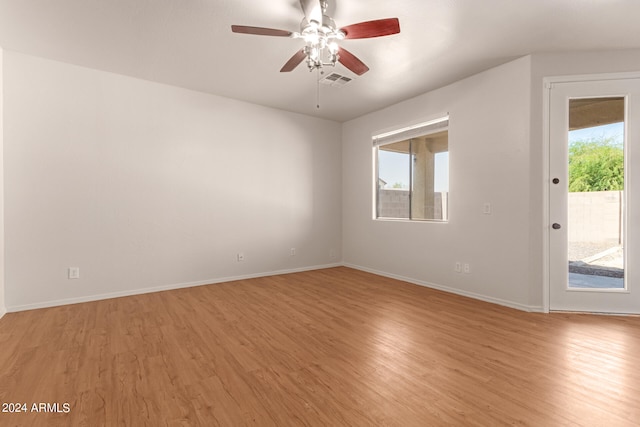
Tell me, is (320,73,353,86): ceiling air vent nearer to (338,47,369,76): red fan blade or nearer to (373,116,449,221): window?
(338,47,369,76): red fan blade

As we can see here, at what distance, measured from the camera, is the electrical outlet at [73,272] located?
341cm

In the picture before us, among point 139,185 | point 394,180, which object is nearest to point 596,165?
point 394,180

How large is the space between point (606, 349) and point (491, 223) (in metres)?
1.56

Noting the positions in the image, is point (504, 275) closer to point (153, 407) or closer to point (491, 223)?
point (491, 223)

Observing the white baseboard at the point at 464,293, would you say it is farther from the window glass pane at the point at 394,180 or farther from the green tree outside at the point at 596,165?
the green tree outside at the point at 596,165

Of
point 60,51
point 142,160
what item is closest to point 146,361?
point 142,160

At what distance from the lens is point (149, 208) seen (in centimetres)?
392

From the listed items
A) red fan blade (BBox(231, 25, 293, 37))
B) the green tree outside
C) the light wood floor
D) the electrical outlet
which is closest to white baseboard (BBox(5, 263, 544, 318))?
the light wood floor

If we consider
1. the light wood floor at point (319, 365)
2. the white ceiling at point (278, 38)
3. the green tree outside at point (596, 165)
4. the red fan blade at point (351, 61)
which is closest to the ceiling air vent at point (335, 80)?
the white ceiling at point (278, 38)

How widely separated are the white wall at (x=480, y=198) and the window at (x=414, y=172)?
0.58 ft

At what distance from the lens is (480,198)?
3625mm

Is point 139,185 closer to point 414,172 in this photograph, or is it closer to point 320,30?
point 320,30

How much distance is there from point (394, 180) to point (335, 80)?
199cm

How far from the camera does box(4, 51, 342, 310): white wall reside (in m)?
3.22
